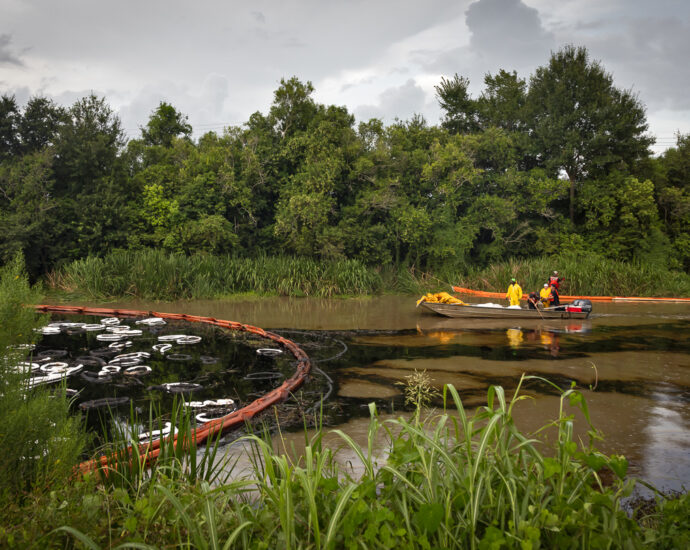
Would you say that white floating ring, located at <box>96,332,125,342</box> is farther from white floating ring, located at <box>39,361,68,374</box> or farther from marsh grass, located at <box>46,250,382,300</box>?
marsh grass, located at <box>46,250,382,300</box>

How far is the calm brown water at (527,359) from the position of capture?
234 inches

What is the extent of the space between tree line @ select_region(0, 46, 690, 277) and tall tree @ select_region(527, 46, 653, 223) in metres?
0.07

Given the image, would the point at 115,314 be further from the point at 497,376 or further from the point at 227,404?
the point at 497,376

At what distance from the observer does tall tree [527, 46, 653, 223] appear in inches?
985

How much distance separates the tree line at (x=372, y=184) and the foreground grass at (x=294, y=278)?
4.30 feet

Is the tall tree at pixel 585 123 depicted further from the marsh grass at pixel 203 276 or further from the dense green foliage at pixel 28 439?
the dense green foliage at pixel 28 439

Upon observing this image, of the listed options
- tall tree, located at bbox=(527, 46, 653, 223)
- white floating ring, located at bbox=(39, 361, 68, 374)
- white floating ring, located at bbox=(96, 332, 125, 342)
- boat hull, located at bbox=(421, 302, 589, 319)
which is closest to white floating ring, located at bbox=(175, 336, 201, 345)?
white floating ring, located at bbox=(96, 332, 125, 342)

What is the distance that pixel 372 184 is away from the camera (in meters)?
22.9

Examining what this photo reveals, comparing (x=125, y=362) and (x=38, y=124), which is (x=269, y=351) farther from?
(x=38, y=124)

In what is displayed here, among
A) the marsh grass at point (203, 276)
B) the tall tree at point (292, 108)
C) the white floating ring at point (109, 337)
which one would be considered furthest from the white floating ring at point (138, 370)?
the tall tree at point (292, 108)

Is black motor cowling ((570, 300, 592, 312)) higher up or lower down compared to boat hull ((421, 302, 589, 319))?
higher up

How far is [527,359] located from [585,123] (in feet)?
66.9

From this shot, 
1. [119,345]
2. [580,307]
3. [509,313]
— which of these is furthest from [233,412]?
[580,307]

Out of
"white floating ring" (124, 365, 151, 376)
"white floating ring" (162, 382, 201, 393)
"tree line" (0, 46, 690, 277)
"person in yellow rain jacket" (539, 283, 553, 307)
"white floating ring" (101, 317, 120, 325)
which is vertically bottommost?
"white floating ring" (162, 382, 201, 393)
